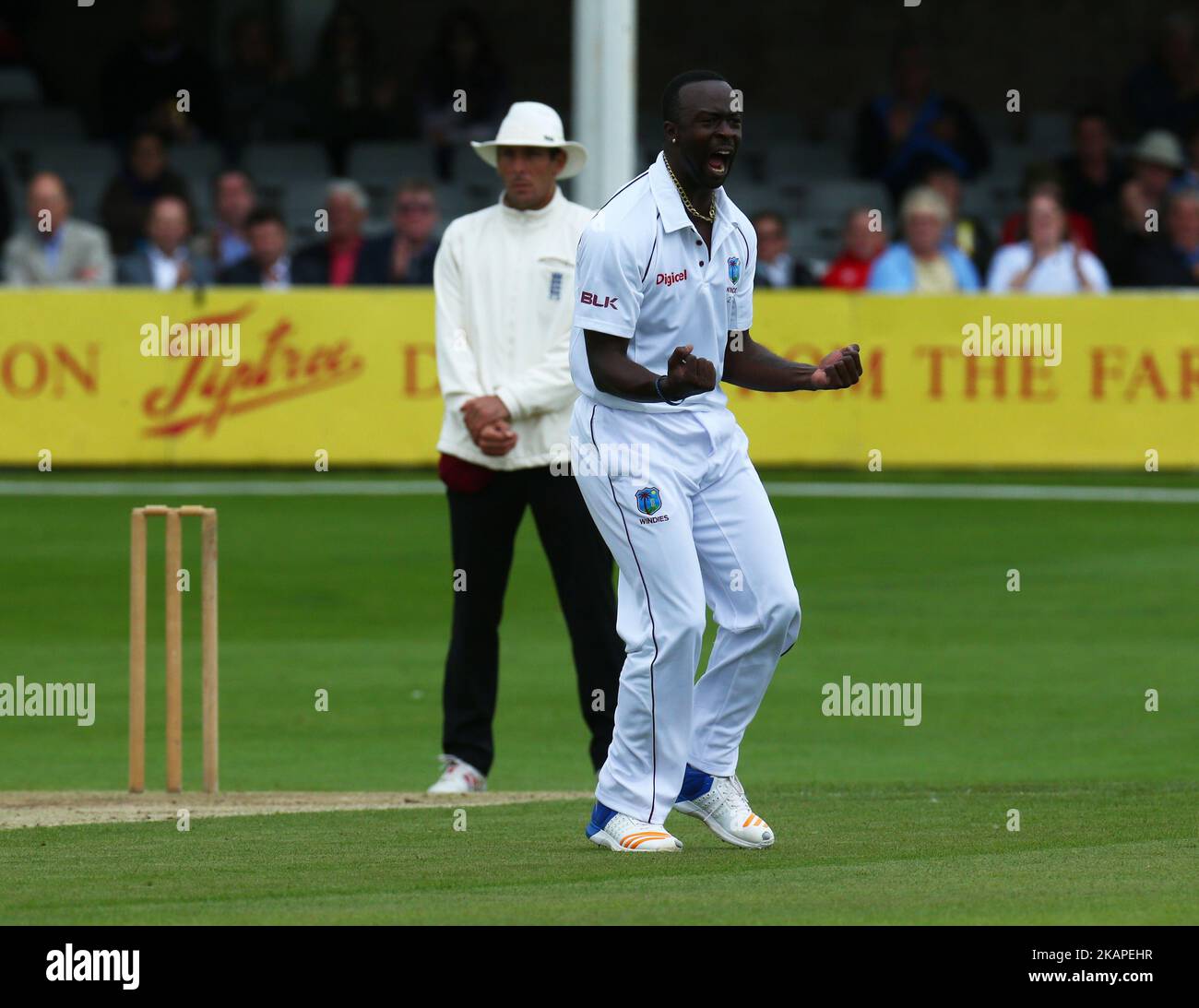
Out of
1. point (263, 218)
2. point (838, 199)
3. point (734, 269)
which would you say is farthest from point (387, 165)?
point (734, 269)

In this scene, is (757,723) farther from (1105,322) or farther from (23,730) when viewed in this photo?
(1105,322)

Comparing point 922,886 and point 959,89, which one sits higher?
point 959,89

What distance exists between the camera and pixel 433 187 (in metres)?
23.8

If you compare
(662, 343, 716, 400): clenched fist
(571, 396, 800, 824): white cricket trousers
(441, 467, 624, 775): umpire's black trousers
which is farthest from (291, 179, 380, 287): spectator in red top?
(662, 343, 716, 400): clenched fist

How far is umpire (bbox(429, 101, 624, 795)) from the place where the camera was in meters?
9.49

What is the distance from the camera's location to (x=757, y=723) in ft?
38.5

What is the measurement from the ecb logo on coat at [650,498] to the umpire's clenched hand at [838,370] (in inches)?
22.3

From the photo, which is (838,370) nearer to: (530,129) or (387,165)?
(530,129)

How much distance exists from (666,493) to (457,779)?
8.79 ft

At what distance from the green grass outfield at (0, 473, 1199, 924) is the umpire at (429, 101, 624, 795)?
0.76m

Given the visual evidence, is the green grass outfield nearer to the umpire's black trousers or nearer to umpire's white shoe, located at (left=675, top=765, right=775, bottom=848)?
umpire's white shoe, located at (left=675, top=765, right=775, bottom=848)

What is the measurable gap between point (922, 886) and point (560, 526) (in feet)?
10.0

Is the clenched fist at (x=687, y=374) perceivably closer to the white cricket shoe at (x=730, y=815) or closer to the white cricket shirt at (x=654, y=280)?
the white cricket shirt at (x=654, y=280)

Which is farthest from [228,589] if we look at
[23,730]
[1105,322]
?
[1105,322]
